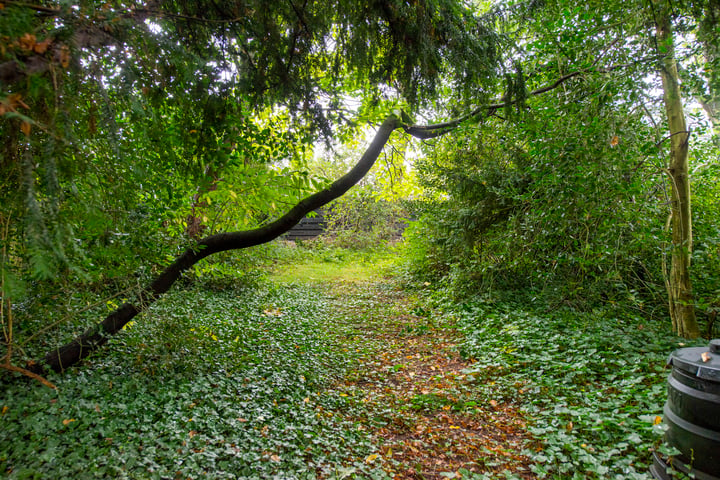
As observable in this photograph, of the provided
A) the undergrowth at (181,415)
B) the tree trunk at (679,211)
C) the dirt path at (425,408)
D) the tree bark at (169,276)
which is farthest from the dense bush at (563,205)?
the undergrowth at (181,415)

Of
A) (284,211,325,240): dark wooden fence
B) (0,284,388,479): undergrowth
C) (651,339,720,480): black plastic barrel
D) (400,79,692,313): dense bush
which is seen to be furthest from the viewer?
(284,211,325,240): dark wooden fence

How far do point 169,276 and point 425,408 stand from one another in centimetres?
280

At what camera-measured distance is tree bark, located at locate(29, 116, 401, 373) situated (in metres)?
3.15

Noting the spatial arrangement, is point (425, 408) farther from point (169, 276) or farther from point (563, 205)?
point (169, 276)

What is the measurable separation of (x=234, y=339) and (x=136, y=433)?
7.23ft

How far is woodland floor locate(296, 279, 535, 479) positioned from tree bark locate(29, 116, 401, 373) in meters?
1.85

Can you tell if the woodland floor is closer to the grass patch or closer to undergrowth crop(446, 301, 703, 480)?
undergrowth crop(446, 301, 703, 480)

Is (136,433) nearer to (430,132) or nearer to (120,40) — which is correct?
(120,40)

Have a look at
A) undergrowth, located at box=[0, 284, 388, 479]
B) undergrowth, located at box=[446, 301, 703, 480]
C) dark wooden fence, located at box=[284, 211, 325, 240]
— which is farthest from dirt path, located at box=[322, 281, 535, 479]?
dark wooden fence, located at box=[284, 211, 325, 240]

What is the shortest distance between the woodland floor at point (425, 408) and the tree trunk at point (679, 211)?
228cm

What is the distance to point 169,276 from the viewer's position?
3.60 m

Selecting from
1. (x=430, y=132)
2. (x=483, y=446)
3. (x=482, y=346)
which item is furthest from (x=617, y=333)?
(x=430, y=132)

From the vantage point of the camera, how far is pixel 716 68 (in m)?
3.40

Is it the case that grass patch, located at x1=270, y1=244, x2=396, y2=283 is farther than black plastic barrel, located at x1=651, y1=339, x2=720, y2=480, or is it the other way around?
grass patch, located at x1=270, y1=244, x2=396, y2=283
